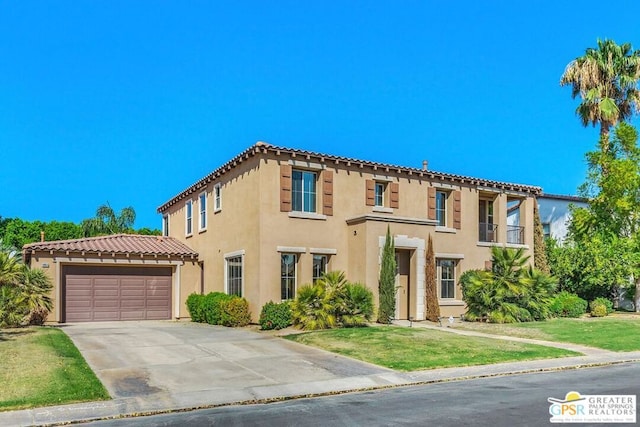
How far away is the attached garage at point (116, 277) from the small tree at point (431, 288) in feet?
34.3

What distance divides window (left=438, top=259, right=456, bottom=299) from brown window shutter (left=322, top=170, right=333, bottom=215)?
5945 mm

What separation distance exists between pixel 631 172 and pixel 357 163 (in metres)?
14.1

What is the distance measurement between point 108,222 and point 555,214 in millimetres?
37274

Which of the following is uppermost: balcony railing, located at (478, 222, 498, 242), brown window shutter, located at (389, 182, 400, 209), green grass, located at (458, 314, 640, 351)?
brown window shutter, located at (389, 182, 400, 209)

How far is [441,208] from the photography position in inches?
986

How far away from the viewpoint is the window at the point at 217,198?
2408 cm

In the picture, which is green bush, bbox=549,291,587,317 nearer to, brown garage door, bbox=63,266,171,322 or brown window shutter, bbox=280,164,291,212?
brown window shutter, bbox=280,164,291,212

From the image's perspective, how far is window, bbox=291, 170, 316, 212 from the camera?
2116 cm

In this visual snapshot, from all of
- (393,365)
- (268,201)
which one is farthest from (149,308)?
(393,365)

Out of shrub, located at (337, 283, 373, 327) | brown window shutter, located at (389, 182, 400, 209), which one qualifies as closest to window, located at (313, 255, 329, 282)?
shrub, located at (337, 283, 373, 327)

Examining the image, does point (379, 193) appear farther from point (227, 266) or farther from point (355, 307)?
point (227, 266)

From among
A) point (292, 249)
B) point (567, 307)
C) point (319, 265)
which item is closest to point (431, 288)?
point (319, 265)

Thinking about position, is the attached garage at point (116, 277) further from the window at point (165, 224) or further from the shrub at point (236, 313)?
the window at point (165, 224)

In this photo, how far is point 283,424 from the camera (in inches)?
305
